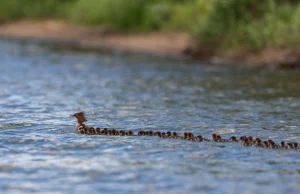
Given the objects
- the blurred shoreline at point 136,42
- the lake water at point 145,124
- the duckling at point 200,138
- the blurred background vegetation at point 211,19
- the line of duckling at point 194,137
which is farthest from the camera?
the blurred background vegetation at point 211,19

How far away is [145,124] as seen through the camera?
1647 centimetres

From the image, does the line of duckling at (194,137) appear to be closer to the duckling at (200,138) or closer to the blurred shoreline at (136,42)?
the duckling at (200,138)

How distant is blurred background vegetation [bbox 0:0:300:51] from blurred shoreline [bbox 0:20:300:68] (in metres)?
0.31

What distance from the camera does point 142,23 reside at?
119ft

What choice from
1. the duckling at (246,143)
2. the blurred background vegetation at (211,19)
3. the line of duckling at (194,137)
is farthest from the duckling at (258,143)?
the blurred background vegetation at (211,19)

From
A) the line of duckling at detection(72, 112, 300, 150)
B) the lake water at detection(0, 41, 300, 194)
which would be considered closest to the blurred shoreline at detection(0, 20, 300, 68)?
the lake water at detection(0, 41, 300, 194)

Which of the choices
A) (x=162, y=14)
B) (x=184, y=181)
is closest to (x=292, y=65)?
(x=162, y=14)

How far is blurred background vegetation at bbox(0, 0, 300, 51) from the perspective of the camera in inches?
1116

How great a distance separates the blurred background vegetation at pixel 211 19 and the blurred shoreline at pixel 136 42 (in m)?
0.31

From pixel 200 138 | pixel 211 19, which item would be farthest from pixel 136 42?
pixel 200 138

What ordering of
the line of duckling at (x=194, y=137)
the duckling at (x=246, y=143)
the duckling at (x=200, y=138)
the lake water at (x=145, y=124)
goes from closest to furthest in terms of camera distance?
1. the lake water at (x=145, y=124)
2. the line of duckling at (x=194, y=137)
3. the duckling at (x=246, y=143)
4. the duckling at (x=200, y=138)

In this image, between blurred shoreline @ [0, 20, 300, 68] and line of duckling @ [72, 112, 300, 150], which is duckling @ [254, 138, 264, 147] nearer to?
line of duckling @ [72, 112, 300, 150]

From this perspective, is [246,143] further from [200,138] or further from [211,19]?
[211,19]

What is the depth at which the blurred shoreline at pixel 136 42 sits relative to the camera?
91.8 ft
